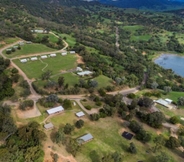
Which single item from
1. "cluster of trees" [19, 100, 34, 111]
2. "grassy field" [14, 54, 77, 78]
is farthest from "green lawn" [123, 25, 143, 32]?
"cluster of trees" [19, 100, 34, 111]

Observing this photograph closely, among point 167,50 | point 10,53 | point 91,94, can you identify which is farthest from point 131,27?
point 91,94

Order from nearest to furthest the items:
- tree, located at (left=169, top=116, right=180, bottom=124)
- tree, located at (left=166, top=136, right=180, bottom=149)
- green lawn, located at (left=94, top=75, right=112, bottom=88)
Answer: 1. tree, located at (left=166, top=136, right=180, bottom=149)
2. tree, located at (left=169, top=116, right=180, bottom=124)
3. green lawn, located at (left=94, top=75, right=112, bottom=88)

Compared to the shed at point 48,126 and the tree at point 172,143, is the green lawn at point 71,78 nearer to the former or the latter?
the shed at point 48,126

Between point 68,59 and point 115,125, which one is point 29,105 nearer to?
point 115,125

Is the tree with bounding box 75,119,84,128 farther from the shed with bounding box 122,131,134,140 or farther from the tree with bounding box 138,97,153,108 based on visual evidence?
the tree with bounding box 138,97,153,108

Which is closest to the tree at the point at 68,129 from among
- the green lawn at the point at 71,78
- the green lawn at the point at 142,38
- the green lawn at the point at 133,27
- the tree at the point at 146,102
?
the tree at the point at 146,102

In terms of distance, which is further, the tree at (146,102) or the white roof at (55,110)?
the tree at (146,102)
